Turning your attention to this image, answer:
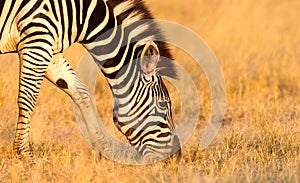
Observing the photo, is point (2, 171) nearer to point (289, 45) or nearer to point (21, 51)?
point (21, 51)

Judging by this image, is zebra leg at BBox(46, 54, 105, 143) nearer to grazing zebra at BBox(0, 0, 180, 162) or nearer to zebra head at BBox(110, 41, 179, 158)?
grazing zebra at BBox(0, 0, 180, 162)

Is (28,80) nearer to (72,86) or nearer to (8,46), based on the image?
(8,46)

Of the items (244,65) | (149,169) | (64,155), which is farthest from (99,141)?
(244,65)

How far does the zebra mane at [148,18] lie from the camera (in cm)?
607

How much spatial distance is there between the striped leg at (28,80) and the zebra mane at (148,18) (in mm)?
892

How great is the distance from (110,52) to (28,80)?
908 mm

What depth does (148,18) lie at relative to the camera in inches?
251

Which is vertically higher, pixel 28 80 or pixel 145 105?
pixel 28 80

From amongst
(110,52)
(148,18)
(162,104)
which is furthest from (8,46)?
(162,104)

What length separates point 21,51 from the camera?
6152 millimetres

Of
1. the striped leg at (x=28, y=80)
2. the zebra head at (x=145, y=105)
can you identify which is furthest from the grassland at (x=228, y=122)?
the zebra head at (x=145, y=105)

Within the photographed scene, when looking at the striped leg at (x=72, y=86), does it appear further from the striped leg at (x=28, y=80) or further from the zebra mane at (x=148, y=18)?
the zebra mane at (x=148, y=18)

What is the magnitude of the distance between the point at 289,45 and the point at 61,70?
20.3 feet

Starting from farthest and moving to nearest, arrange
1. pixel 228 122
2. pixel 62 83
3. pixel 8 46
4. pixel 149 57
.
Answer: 1. pixel 228 122
2. pixel 62 83
3. pixel 8 46
4. pixel 149 57
